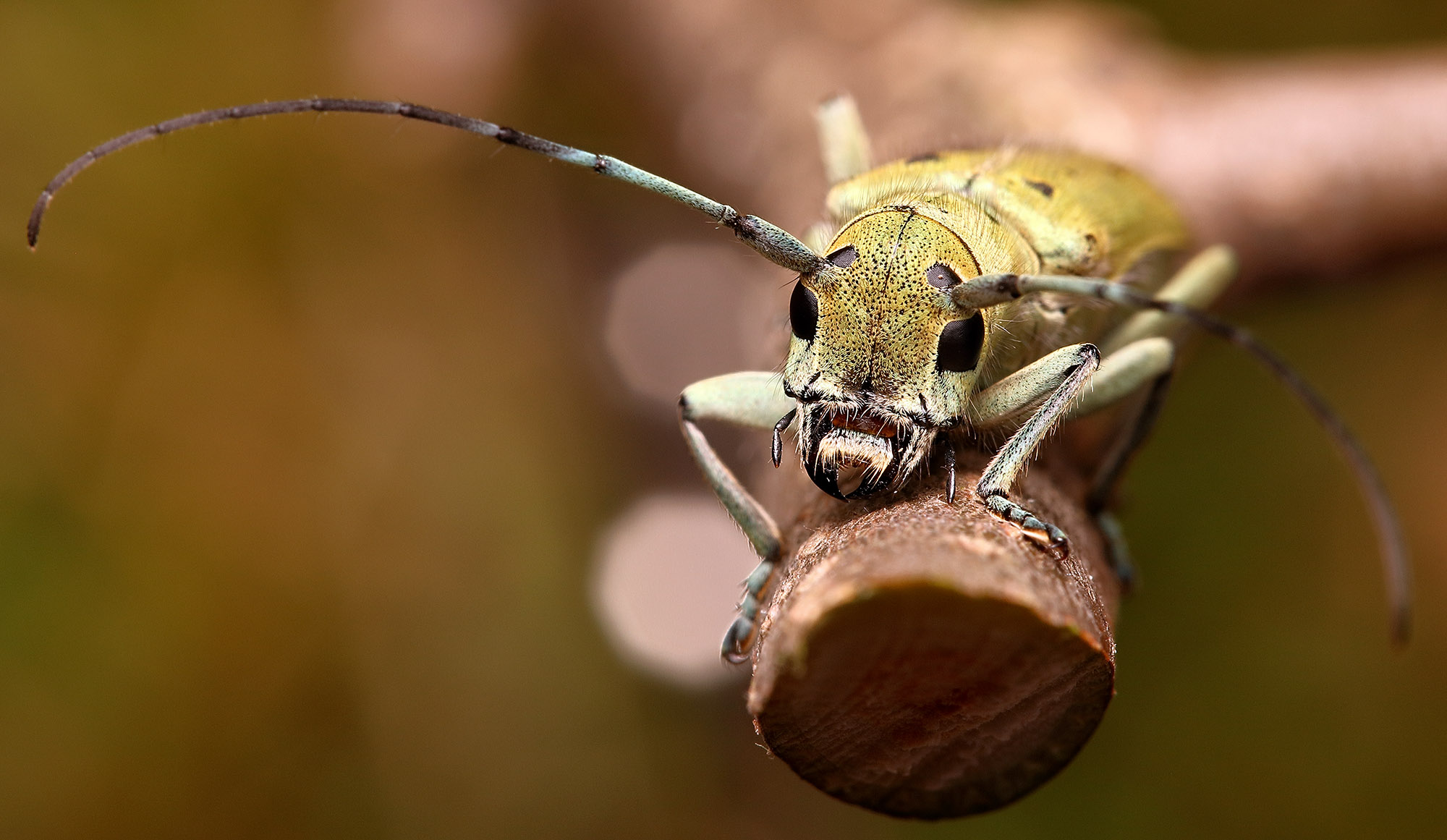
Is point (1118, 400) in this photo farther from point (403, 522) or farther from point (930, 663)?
point (403, 522)

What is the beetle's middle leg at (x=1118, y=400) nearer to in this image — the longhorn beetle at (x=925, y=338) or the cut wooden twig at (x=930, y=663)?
the longhorn beetle at (x=925, y=338)

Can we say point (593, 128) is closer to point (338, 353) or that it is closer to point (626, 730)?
point (338, 353)

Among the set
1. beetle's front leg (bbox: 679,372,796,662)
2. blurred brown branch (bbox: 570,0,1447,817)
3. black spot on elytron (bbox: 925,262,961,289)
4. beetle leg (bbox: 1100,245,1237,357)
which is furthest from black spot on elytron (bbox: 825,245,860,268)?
beetle leg (bbox: 1100,245,1237,357)

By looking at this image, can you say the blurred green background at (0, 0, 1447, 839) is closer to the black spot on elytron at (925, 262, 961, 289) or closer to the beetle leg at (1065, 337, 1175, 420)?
the beetle leg at (1065, 337, 1175, 420)

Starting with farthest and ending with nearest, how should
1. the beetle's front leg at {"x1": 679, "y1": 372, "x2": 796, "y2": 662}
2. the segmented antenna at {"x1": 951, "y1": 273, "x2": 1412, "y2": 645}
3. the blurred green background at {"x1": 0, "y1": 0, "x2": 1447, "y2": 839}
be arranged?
the blurred green background at {"x1": 0, "y1": 0, "x2": 1447, "y2": 839} < the beetle's front leg at {"x1": 679, "y1": 372, "x2": 796, "y2": 662} < the segmented antenna at {"x1": 951, "y1": 273, "x2": 1412, "y2": 645}

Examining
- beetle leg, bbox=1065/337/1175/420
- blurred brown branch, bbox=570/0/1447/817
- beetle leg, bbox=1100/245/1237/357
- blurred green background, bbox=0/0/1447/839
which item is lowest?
blurred green background, bbox=0/0/1447/839

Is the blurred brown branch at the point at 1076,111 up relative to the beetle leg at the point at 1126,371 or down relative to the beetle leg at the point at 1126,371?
up

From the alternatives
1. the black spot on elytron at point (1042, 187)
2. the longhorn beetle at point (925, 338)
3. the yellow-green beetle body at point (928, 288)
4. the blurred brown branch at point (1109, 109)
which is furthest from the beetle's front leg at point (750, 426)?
the blurred brown branch at point (1109, 109)

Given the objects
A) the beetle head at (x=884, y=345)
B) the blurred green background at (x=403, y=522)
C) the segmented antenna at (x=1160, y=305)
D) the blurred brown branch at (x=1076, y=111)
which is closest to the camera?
the segmented antenna at (x=1160, y=305)

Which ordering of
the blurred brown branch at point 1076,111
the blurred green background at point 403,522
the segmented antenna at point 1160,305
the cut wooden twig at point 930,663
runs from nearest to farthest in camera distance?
the cut wooden twig at point 930,663 < the segmented antenna at point 1160,305 < the blurred brown branch at point 1076,111 < the blurred green background at point 403,522
